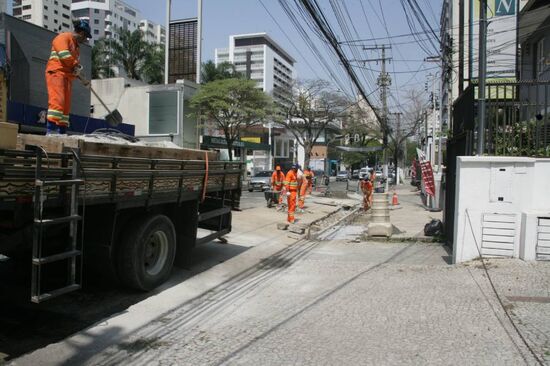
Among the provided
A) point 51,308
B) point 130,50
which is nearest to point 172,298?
point 51,308

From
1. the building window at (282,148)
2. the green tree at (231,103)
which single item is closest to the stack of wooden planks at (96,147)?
the green tree at (231,103)

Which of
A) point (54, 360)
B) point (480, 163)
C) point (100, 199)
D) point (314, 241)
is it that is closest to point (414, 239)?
point (314, 241)

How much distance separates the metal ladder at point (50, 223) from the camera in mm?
4164

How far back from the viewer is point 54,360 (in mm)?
4152

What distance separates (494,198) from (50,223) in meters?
6.63

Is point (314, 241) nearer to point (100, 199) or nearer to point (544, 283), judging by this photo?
point (544, 283)

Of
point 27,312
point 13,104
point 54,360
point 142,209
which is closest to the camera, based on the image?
point 54,360

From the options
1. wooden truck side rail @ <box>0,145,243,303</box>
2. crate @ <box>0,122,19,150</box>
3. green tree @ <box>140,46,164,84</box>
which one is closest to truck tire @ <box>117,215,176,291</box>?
wooden truck side rail @ <box>0,145,243,303</box>

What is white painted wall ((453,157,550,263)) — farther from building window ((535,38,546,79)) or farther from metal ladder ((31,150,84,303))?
building window ((535,38,546,79))

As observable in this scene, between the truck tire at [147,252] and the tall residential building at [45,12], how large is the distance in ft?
259

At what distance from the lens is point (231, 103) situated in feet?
108

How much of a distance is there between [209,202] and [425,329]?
438cm

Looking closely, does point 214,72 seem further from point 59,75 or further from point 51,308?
point 51,308

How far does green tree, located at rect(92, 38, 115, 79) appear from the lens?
1594 inches
